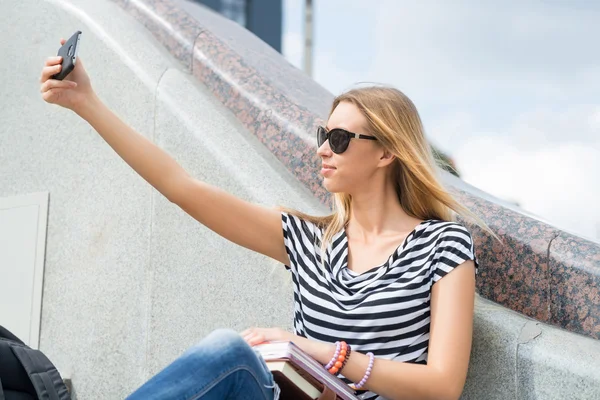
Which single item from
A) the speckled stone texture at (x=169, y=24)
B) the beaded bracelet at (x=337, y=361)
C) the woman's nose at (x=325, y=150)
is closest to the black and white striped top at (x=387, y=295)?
the beaded bracelet at (x=337, y=361)

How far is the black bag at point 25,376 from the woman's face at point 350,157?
1.19 metres

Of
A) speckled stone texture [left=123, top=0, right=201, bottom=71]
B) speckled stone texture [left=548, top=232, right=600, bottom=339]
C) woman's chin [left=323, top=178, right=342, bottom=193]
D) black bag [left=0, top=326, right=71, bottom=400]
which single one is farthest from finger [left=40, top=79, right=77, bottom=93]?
speckled stone texture [left=548, top=232, right=600, bottom=339]

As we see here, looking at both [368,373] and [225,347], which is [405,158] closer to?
[368,373]

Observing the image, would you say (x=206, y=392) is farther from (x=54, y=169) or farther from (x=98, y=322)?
(x=54, y=169)

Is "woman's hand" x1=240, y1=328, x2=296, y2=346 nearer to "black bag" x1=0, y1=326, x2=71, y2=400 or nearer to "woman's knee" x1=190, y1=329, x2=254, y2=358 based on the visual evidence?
"woman's knee" x1=190, y1=329, x2=254, y2=358

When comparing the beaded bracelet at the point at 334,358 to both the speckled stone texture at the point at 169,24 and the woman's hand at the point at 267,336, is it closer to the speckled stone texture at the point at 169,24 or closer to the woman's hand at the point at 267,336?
the woman's hand at the point at 267,336

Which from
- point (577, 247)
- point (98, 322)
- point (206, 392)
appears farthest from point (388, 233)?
point (98, 322)

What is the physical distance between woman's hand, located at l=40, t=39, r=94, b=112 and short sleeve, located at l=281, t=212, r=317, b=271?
2.89 feet

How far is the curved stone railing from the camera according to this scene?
3.17 m

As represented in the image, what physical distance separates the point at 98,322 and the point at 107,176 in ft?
2.61

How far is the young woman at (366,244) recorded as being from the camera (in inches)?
107

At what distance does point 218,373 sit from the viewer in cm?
238

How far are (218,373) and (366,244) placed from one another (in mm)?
1024

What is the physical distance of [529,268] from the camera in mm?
3256
